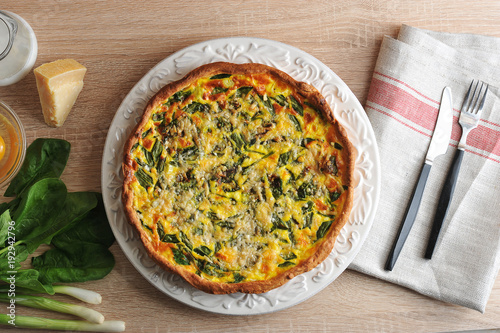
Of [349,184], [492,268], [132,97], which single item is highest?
[132,97]

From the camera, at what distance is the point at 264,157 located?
2.66 meters

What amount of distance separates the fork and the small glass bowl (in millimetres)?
2779

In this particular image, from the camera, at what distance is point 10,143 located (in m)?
3.01

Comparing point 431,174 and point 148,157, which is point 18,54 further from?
point 431,174

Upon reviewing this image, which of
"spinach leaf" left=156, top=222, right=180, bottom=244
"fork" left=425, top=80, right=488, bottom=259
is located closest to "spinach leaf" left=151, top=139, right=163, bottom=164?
"spinach leaf" left=156, top=222, right=180, bottom=244

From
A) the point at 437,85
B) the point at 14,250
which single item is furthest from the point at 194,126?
the point at 437,85

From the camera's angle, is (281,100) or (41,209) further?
(41,209)

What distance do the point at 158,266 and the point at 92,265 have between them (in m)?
0.46

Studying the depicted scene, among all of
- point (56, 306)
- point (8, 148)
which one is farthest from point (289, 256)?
point (8, 148)

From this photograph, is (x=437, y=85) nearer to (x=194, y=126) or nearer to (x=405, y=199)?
(x=405, y=199)

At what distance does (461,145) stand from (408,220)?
0.62 metres

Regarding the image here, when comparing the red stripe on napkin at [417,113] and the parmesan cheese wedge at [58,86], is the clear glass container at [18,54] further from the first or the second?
the red stripe on napkin at [417,113]

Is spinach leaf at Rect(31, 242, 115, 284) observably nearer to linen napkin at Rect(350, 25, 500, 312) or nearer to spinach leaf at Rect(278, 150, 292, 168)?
spinach leaf at Rect(278, 150, 292, 168)

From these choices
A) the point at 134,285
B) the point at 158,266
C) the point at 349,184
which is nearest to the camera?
the point at 349,184
